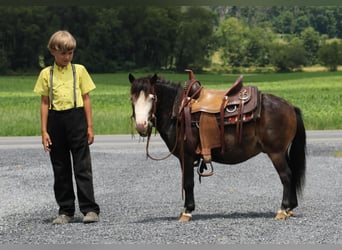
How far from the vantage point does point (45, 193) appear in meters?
9.70

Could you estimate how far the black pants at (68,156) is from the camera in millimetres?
7082

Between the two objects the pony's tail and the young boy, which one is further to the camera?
the pony's tail

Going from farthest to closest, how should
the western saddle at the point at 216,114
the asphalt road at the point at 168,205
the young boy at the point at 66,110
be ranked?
the western saddle at the point at 216,114 < the young boy at the point at 66,110 < the asphalt road at the point at 168,205

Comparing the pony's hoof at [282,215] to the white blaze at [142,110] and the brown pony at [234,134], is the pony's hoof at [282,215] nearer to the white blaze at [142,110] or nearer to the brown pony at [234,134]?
the brown pony at [234,134]

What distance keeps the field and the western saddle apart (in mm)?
14892

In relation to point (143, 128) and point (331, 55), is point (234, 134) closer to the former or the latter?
point (143, 128)

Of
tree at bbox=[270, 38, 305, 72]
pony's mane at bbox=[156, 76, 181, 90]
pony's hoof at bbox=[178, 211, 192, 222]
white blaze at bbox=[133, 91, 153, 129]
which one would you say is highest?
pony's mane at bbox=[156, 76, 181, 90]

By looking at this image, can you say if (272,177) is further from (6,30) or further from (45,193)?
(6,30)

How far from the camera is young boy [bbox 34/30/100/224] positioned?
7004 millimetres

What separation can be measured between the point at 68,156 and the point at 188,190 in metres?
1.18

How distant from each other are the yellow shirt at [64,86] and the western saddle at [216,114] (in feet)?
3.13

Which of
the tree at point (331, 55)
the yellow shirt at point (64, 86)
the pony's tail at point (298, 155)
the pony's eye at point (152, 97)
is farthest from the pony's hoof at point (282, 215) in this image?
the tree at point (331, 55)

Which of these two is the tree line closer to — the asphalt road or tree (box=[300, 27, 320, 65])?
tree (box=[300, 27, 320, 65])

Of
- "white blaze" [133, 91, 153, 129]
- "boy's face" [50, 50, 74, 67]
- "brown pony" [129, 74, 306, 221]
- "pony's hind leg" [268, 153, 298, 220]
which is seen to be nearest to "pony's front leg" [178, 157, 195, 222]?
"brown pony" [129, 74, 306, 221]
